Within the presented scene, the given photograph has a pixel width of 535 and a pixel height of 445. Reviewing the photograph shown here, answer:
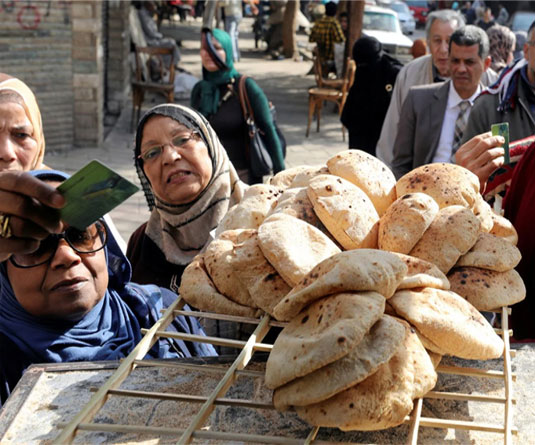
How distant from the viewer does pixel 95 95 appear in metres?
11.3

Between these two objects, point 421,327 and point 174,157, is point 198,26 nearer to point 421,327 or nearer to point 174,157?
point 174,157

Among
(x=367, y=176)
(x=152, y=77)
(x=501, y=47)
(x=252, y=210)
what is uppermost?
(x=501, y=47)

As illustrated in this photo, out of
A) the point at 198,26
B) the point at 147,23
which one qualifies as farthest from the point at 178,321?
the point at 198,26

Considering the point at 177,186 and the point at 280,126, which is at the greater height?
the point at 177,186

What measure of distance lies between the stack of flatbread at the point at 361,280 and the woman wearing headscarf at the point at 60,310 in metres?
0.77

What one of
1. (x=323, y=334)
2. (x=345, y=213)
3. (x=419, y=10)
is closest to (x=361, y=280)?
(x=323, y=334)

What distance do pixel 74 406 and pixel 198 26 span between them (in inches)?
1240

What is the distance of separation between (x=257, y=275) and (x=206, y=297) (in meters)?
0.15

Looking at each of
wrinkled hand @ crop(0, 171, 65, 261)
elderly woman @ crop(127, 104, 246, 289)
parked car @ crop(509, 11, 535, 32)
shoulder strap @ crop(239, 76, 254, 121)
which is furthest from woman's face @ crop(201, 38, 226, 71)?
parked car @ crop(509, 11, 535, 32)

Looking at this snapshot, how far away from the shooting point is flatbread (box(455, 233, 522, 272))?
1.89 m

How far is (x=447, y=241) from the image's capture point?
187cm

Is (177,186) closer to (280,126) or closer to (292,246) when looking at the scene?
(292,246)

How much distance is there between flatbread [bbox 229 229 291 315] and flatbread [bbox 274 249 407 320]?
120 millimetres

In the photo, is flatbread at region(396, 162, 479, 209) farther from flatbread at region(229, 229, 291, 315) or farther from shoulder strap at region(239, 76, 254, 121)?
shoulder strap at region(239, 76, 254, 121)
